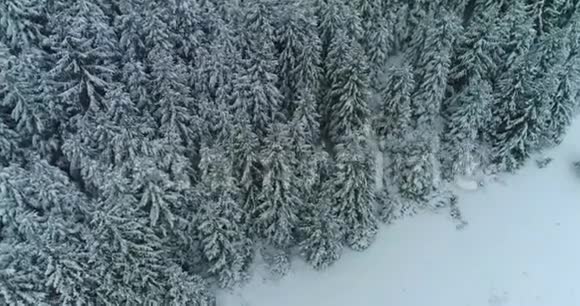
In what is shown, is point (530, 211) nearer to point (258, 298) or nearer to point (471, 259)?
point (471, 259)

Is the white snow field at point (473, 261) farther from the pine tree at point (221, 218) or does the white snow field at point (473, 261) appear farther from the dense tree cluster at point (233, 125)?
the pine tree at point (221, 218)

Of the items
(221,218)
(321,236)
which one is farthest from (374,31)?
(221,218)

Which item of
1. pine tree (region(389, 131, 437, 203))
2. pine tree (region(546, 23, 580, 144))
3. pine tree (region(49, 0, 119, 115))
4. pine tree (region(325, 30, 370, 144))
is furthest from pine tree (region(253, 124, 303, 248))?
pine tree (region(546, 23, 580, 144))

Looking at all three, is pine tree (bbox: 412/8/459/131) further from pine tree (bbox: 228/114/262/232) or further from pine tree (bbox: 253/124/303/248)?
pine tree (bbox: 228/114/262/232)

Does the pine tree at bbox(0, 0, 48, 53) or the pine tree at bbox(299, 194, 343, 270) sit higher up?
the pine tree at bbox(0, 0, 48, 53)

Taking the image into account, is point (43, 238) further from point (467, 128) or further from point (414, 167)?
point (467, 128)

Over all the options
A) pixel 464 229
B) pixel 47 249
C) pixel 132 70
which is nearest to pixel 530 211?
pixel 464 229

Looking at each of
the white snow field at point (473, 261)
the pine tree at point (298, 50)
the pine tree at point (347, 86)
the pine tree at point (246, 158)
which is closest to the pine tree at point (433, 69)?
the pine tree at point (347, 86)
